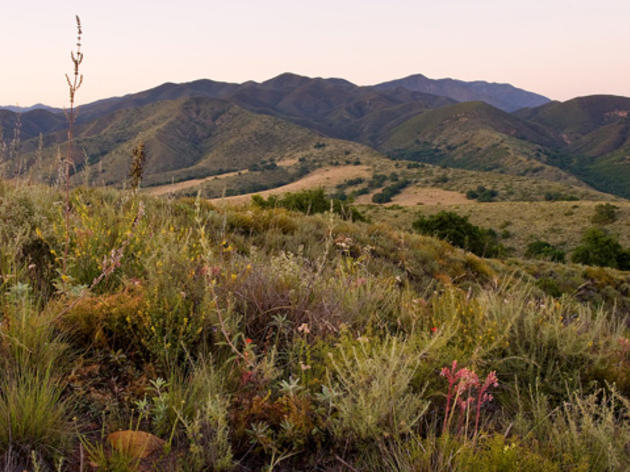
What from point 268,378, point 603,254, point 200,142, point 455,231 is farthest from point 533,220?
point 200,142

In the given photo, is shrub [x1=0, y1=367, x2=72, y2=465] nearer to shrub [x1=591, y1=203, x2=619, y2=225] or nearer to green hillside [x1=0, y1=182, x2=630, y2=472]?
green hillside [x1=0, y1=182, x2=630, y2=472]

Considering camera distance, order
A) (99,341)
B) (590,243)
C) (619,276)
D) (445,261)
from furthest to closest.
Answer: (590,243) → (619,276) → (445,261) → (99,341)

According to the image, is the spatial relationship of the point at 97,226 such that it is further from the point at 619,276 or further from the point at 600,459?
the point at 619,276

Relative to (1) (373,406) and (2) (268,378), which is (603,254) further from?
(2) (268,378)

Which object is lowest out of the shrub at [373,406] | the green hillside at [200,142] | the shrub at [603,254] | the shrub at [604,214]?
the shrub at [603,254]

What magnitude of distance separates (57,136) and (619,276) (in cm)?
20878

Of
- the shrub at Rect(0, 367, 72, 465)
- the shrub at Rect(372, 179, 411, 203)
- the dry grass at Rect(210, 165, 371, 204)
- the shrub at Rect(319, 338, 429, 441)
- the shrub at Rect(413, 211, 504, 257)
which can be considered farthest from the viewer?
the dry grass at Rect(210, 165, 371, 204)

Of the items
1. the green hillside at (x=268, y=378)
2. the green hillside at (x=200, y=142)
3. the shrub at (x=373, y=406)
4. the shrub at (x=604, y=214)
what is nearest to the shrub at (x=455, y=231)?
the shrub at (x=604, y=214)

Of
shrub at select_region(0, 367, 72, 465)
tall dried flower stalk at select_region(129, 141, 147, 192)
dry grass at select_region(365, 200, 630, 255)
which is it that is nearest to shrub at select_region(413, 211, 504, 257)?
dry grass at select_region(365, 200, 630, 255)

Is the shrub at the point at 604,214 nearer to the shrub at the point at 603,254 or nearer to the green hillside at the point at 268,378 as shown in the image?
the shrub at the point at 603,254

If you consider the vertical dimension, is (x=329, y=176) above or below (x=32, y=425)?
above

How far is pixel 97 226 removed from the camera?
3371mm

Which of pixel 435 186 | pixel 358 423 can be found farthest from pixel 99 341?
pixel 435 186

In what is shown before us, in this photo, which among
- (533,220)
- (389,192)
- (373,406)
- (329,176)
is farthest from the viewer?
(329,176)
